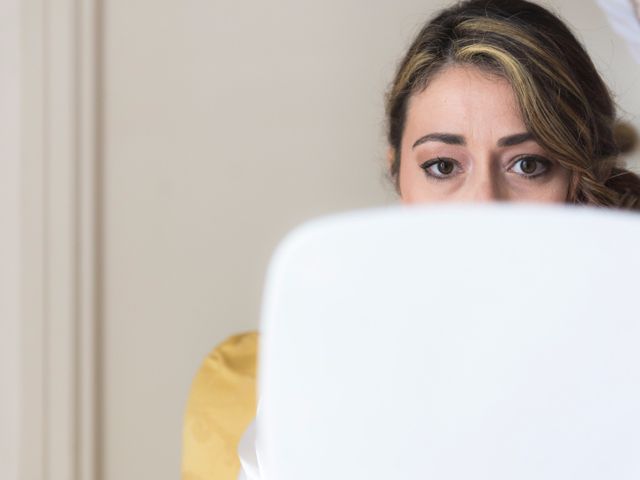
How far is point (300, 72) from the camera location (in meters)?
1.21

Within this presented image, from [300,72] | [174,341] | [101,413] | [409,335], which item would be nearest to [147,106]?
[300,72]

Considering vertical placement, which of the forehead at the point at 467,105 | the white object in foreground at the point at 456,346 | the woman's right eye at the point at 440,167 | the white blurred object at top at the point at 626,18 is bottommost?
the white object in foreground at the point at 456,346

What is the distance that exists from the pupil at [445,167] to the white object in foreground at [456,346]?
62cm

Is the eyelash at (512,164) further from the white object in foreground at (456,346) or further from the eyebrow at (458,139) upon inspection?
the white object in foreground at (456,346)

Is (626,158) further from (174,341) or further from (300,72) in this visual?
(174,341)

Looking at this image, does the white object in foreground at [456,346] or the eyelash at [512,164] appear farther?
the eyelash at [512,164]

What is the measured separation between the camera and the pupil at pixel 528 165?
90cm

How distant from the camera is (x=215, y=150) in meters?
1.21

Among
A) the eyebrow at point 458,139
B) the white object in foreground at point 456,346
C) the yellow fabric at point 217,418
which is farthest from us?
the yellow fabric at point 217,418

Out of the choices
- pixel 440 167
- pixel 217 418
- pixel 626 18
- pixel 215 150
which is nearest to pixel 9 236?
pixel 215 150

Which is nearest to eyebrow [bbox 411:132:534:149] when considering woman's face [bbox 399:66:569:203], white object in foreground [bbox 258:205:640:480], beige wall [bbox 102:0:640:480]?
woman's face [bbox 399:66:569:203]

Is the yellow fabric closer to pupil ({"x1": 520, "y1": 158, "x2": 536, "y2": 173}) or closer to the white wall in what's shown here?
the white wall

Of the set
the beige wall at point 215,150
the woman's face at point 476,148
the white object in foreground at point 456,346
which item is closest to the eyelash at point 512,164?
the woman's face at point 476,148

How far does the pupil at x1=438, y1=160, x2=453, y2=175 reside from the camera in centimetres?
93
